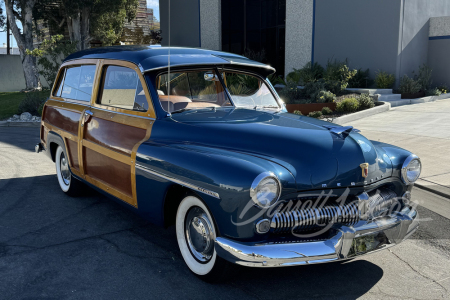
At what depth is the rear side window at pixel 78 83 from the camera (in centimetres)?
489

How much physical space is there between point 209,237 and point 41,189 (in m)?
3.62

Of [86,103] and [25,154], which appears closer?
[86,103]

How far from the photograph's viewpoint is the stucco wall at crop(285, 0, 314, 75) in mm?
17203

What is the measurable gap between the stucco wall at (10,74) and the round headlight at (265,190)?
90.1ft

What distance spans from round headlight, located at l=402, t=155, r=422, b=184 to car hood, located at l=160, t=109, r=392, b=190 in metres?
0.16

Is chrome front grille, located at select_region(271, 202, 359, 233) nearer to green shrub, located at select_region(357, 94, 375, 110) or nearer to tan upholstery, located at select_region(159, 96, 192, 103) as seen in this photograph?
tan upholstery, located at select_region(159, 96, 192, 103)

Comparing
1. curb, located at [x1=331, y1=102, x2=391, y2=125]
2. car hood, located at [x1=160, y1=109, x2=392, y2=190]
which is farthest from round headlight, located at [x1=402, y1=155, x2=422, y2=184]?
curb, located at [x1=331, y1=102, x2=391, y2=125]

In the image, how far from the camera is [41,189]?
595cm

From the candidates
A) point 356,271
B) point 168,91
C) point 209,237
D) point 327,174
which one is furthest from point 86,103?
point 356,271

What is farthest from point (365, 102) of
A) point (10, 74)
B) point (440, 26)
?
point (10, 74)

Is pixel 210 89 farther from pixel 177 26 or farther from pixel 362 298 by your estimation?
pixel 177 26

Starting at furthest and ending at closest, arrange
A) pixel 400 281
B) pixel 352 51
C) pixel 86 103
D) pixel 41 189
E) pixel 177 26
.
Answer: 1. pixel 177 26
2. pixel 352 51
3. pixel 41 189
4. pixel 86 103
5. pixel 400 281

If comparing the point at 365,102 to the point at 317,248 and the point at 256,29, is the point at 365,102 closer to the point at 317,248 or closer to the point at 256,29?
the point at 317,248

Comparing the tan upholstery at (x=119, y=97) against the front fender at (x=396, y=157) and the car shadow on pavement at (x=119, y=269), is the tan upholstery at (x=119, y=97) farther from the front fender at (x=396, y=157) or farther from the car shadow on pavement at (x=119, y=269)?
the front fender at (x=396, y=157)
